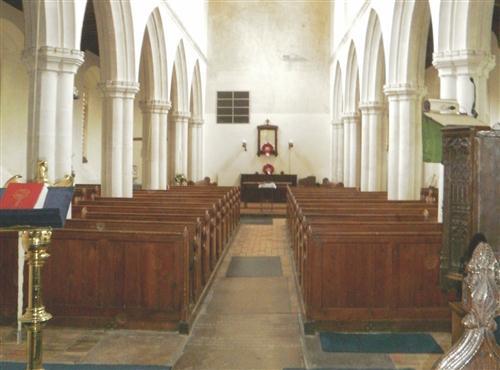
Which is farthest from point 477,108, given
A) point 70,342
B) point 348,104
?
point 348,104

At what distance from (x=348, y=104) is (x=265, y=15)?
6601 millimetres

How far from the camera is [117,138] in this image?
11539 mm

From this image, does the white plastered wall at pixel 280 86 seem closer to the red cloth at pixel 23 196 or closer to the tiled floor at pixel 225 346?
the tiled floor at pixel 225 346

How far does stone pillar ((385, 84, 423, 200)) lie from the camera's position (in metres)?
11.0

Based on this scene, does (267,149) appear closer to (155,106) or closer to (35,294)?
(155,106)

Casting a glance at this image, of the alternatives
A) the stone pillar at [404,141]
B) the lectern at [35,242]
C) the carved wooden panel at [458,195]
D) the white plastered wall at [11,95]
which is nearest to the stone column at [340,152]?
the stone pillar at [404,141]

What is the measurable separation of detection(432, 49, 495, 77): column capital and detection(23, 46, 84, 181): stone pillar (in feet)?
18.1

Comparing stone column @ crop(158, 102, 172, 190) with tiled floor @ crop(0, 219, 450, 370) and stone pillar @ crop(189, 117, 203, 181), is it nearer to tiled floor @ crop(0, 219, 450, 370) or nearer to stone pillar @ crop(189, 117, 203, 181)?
stone pillar @ crop(189, 117, 203, 181)

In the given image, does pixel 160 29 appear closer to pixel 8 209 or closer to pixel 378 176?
pixel 378 176

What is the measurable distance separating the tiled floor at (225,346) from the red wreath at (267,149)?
16004 millimetres

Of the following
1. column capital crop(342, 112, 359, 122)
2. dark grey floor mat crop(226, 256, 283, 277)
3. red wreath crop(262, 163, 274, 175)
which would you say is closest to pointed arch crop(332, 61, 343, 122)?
column capital crop(342, 112, 359, 122)

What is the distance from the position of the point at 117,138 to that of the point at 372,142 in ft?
22.5

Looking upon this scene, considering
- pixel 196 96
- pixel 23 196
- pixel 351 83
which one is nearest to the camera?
pixel 23 196

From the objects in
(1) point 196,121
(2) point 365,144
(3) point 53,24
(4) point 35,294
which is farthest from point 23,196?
(1) point 196,121
